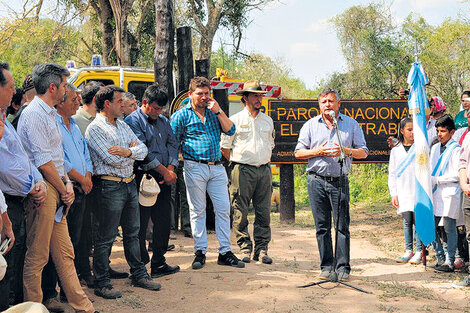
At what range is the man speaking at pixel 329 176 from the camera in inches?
250

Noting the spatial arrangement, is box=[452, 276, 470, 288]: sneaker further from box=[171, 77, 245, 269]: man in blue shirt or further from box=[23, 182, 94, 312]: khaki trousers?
box=[23, 182, 94, 312]: khaki trousers

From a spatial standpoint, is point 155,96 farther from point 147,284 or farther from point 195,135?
point 147,284

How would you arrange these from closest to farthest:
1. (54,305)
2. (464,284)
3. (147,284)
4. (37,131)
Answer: (37,131) → (54,305) → (147,284) → (464,284)

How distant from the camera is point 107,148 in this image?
553cm

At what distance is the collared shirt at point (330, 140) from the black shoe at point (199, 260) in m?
1.59

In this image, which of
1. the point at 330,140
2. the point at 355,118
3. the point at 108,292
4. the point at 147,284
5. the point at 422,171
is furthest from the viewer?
the point at 355,118

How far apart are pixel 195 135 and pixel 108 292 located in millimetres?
2102

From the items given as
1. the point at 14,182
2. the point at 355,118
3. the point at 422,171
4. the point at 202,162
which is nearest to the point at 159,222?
the point at 202,162

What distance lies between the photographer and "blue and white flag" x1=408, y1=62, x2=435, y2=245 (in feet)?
23.2

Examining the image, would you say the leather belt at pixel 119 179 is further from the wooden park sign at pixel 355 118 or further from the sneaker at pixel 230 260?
the wooden park sign at pixel 355 118

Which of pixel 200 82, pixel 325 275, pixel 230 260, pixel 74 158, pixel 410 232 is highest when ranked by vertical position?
pixel 200 82

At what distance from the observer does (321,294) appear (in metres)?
5.79

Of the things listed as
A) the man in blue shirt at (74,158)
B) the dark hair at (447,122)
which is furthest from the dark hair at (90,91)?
the dark hair at (447,122)

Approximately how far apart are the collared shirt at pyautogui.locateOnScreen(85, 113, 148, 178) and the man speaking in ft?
6.39
